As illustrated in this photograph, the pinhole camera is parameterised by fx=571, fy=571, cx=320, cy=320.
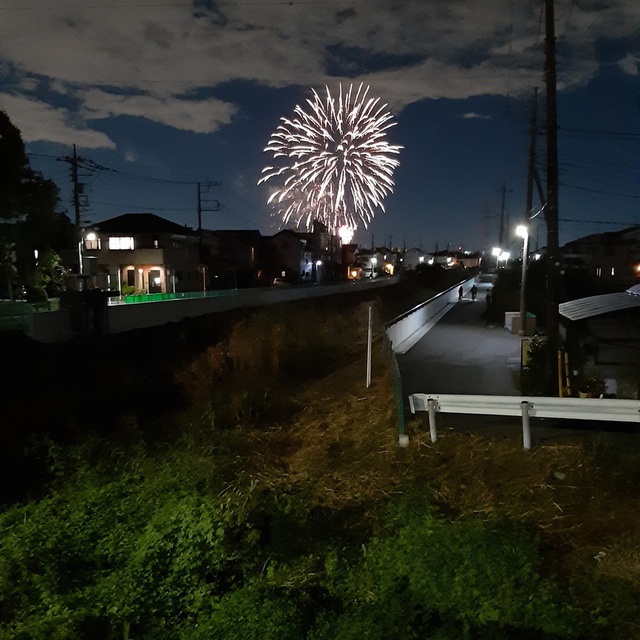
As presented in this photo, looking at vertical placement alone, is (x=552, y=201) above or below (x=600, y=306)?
above

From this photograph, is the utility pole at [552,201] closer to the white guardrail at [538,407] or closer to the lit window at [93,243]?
the white guardrail at [538,407]

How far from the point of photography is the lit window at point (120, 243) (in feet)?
133

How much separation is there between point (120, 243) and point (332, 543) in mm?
39102

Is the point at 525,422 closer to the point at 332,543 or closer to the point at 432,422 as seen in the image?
the point at 432,422

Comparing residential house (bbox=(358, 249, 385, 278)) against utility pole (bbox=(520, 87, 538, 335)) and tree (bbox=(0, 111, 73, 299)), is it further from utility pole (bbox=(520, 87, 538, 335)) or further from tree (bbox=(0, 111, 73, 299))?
tree (bbox=(0, 111, 73, 299))

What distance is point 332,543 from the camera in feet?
16.3

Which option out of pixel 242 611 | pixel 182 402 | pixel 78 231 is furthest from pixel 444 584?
pixel 78 231

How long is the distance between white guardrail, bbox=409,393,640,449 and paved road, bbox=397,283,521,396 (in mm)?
3382

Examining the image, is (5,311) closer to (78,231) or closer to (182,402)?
(182,402)

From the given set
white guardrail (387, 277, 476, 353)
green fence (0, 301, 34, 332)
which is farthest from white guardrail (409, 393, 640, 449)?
green fence (0, 301, 34, 332)

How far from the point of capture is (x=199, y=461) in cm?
614

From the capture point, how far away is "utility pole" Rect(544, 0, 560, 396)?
1032 centimetres

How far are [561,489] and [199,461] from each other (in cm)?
370

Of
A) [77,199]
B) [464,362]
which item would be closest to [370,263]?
[77,199]
